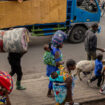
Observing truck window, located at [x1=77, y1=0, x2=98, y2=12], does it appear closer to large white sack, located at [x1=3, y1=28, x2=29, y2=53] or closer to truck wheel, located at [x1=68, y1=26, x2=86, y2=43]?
truck wheel, located at [x1=68, y1=26, x2=86, y2=43]

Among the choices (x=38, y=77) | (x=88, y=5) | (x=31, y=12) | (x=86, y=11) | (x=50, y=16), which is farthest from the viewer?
(x=88, y=5)

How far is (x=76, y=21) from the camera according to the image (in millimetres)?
10203

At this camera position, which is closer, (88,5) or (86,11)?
(86,11)

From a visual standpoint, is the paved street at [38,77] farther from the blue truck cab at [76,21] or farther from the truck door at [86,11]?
the truck door at [86,11]

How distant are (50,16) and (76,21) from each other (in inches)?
53.4

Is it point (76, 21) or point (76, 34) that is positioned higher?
point (76, 21)

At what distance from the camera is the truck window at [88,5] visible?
10109mm

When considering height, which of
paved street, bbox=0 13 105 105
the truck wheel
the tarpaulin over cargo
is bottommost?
paved street, bbox=0 13 105 105

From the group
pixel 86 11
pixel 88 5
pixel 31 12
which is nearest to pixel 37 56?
pixel 31 12

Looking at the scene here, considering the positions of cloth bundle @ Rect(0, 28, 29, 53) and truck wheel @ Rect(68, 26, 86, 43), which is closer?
cloth bundle @ Rect(0, 28, 29, 53)

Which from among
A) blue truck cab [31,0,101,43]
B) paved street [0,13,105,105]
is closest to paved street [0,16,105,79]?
paved street [0,13,105,105]

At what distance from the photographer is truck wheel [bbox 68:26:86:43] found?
1048 centimetres

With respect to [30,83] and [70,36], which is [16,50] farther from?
[70,36]

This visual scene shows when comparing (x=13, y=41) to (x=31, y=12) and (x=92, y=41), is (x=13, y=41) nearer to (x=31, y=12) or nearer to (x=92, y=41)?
(x=92, y=41)
